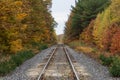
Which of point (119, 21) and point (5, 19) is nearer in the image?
point (5, 19)

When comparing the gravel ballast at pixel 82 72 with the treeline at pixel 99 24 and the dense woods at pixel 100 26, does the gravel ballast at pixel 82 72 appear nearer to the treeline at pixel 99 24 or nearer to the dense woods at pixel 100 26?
the dense woods at pixel 100 26

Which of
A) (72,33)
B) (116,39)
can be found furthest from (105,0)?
(116,39)

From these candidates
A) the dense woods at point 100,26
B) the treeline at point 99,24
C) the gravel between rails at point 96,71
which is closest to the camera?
the gravel between rails at point 96,71

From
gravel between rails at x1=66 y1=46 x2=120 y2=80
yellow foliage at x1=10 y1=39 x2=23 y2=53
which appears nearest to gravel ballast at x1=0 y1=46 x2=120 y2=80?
gravel between rails at x1=66 y1=46 x2=120 y2=80

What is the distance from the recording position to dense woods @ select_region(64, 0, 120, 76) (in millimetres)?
37188

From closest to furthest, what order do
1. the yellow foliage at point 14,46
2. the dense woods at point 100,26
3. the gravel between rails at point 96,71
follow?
the gravel between rails at point 96,71
the yellow foliage at point 14,46
the dense woods at point 100,26

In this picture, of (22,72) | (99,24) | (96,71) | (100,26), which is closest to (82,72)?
(96,71)

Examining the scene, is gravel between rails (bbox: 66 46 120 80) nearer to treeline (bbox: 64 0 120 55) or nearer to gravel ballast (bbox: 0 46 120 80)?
gravel ballast (bbox: 0 46 120 80)

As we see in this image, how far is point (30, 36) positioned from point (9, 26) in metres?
22.9

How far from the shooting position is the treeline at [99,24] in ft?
138

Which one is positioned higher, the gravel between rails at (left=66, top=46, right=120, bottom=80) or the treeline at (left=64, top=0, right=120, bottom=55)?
the treeline at (left=64, top=0, right=120, bottom=55)

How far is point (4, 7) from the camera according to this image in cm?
2747

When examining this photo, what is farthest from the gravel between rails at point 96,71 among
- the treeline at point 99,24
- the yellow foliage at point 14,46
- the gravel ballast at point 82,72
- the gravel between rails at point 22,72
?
the treeline at point 99,24

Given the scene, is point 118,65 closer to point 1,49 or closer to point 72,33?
point 1,49
